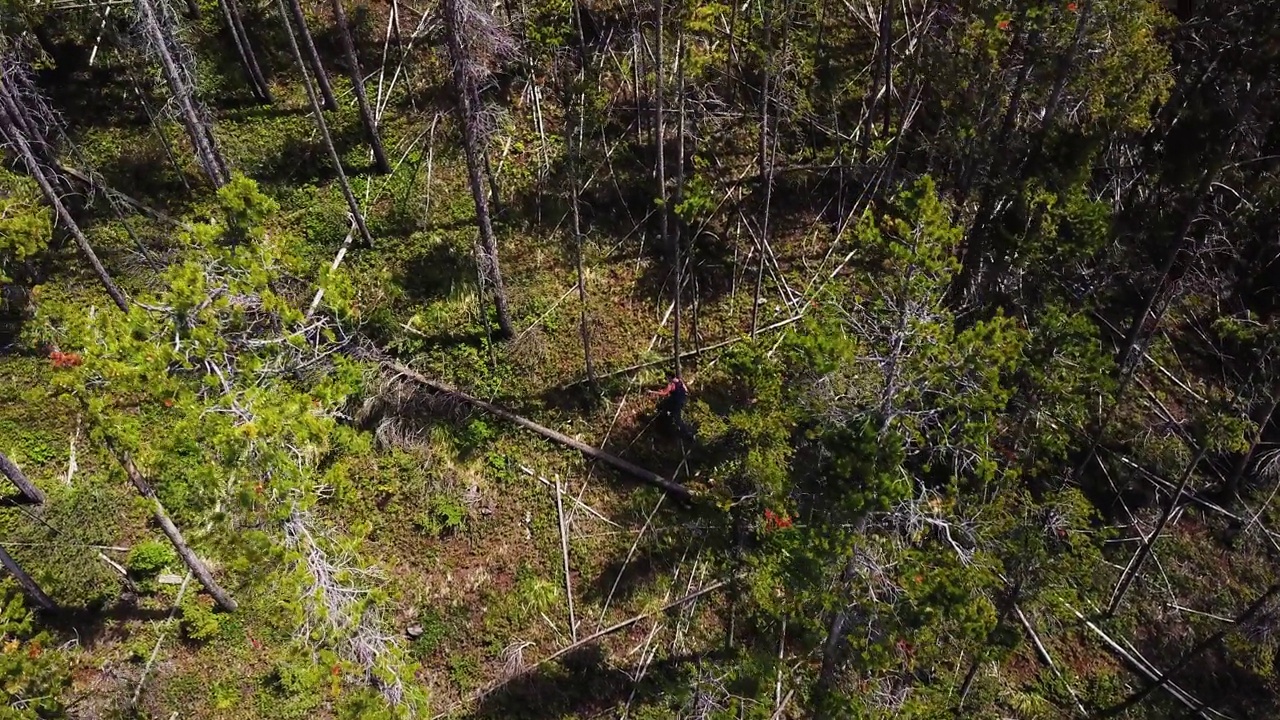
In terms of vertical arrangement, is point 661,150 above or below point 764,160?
above

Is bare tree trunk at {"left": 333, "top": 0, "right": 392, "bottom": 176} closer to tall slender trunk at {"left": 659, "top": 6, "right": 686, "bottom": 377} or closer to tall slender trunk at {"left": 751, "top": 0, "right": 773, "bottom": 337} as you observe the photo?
tall slender trunk at {"left": 659, "top": 6, "right": 686, "bottom": 377}

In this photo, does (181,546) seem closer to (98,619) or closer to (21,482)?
(98,619)

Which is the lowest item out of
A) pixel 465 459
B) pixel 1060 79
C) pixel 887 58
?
pixel 465 459

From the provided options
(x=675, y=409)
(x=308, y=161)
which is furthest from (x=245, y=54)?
(x=675, y=409)

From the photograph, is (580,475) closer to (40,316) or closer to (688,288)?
(688,288)

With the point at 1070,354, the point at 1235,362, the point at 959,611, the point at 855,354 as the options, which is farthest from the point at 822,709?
the point at 1235,362

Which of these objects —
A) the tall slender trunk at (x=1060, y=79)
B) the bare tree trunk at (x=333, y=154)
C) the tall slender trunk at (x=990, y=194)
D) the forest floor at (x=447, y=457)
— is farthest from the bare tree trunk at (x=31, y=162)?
the tall slender trunk at (x=1060, y=79)

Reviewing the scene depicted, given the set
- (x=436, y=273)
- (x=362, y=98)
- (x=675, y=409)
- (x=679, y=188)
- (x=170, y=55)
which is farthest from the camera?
(x=436, y=273)
